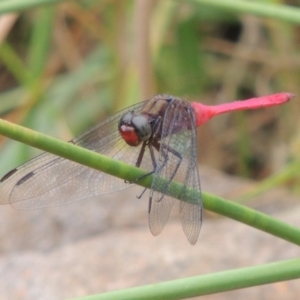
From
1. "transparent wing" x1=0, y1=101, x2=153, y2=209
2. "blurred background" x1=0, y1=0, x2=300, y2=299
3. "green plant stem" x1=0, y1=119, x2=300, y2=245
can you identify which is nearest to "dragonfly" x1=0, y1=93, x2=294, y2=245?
"transparent wing" x1=0, y1=101, x2=153, y2=209

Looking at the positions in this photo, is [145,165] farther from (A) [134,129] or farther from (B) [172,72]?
(B) [172,72]

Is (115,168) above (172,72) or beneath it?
above

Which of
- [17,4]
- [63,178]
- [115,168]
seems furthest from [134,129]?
[115,168]

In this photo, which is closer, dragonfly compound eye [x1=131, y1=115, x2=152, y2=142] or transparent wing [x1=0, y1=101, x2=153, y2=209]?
transparent wing [x1=0, y1=101, x2=153, y2=209]

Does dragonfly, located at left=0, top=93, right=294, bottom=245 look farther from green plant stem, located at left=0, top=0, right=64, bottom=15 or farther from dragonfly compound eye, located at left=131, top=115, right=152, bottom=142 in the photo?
green plant stem, located at left=0, top=0, right=64, bottom=15

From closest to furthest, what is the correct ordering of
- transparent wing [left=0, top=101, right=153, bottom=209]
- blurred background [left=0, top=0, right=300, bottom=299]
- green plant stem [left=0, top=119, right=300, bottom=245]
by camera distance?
green plant stem [left=0, top=119, right=300, bottom=245] → transparent wing [left=0, top=101, right=153, bottom=209] → blurred background [left=0, top=0, right=300, bottom=299]

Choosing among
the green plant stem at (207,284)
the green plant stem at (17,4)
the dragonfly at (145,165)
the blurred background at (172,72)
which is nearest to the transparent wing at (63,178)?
the dragonfly at (145,165)

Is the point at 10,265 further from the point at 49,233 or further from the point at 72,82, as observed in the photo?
the point at 72,82
